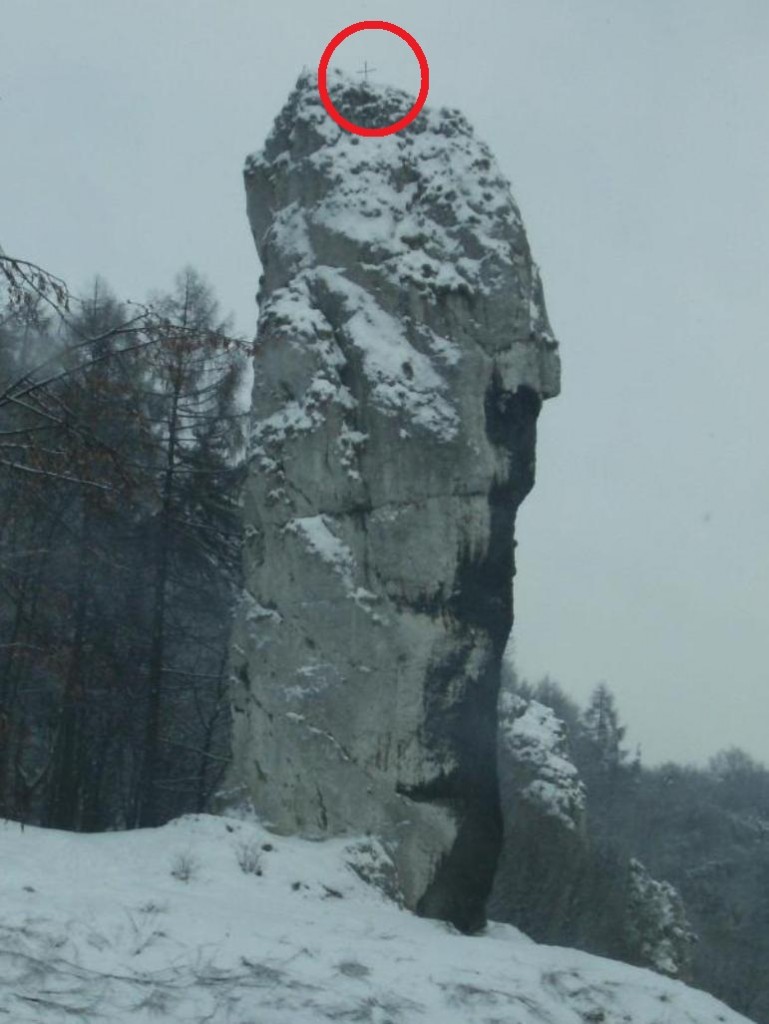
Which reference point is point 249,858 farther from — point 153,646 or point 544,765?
point 544,765

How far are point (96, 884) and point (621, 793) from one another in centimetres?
3138

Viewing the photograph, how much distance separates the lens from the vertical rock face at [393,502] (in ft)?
43.1

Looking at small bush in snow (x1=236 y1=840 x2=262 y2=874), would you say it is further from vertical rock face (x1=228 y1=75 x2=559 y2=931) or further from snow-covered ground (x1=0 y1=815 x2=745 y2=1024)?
vertical rock face (x1=228 y1=75 x2=559 y2=931)

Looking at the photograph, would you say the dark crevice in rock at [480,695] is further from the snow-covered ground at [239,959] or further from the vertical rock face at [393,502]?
the snow-covered ground at [239,959]

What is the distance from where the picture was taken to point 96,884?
9.62 m

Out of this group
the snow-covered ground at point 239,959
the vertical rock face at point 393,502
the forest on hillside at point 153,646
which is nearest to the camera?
the snow-covered ground at point 239,959

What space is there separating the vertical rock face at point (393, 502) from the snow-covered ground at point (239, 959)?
6.66ft

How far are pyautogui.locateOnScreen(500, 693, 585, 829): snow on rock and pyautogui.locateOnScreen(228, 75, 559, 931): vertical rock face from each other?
29.1 ft

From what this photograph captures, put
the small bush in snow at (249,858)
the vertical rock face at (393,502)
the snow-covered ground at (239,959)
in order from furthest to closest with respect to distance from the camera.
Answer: the vertical rock face at (393,502) < the small bush in snow at (249,858) < the snow-covered ground at (239,959)

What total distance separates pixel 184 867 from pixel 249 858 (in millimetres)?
890

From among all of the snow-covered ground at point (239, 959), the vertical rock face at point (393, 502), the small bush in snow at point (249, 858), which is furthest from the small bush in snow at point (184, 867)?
the vertical rock face at point (393, 502)

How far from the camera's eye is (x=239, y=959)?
8.53 m


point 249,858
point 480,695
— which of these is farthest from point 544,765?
point 249,858

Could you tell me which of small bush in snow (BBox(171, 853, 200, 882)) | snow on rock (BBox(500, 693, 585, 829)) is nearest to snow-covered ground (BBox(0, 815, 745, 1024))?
small bush in snow (BBox(171, 853, 200, 882))
